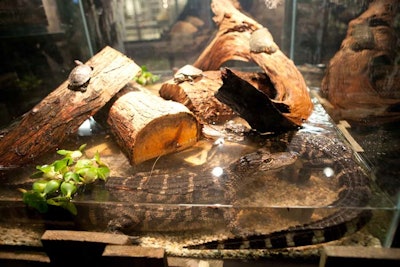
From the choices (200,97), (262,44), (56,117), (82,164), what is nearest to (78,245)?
(82,164)

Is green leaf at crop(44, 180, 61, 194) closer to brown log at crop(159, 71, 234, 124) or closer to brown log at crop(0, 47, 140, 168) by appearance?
brown log at crop(0, 47, 140, 168)

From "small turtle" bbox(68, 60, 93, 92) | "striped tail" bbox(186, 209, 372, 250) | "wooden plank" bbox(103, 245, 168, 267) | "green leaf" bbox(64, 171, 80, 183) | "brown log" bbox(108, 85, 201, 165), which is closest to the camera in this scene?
"wooden plank" bbox(103, 245, 168, 267)

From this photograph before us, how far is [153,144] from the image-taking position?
11.4 ft

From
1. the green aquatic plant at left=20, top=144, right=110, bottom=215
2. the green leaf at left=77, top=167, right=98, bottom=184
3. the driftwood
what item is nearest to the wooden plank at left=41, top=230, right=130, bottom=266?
the green aquatic plant at left=20, top=144, right=110, bottom=215

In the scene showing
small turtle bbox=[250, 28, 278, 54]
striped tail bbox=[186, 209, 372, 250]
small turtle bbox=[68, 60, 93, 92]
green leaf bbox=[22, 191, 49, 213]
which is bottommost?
striped tail bbox=[186, 209, 372, 250]

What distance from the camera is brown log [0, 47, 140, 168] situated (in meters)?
3.39

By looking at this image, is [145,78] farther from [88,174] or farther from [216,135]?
[88,174]

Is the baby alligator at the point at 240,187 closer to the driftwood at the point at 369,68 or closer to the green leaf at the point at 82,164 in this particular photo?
the green leaf at the point at 82,164

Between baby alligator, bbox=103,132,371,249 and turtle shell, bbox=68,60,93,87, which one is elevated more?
turtle shell, bbox=68,60,93,87

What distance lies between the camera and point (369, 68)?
10.7ft

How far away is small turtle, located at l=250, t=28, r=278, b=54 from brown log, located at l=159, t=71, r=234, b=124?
850 millimetres

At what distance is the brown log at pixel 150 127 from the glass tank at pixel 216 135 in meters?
0.02

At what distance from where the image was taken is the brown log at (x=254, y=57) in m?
3.93

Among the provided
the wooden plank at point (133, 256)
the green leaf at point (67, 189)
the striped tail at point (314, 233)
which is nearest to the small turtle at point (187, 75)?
the green leaf at point (67, 189)
